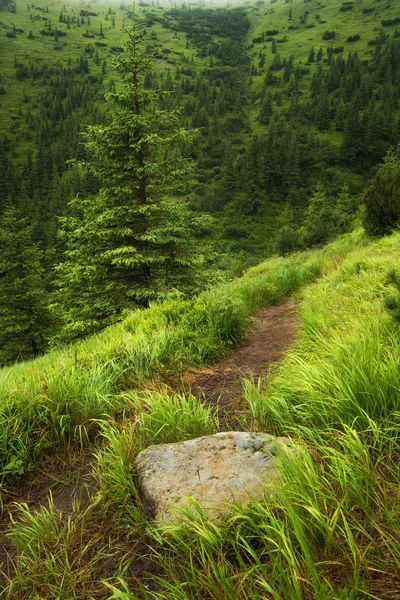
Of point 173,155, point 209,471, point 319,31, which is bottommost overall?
point 209,471

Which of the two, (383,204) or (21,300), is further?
(21,300)

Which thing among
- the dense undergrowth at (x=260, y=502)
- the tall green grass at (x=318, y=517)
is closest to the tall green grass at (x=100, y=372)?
the dense undergrowth at (x=260, y=502)

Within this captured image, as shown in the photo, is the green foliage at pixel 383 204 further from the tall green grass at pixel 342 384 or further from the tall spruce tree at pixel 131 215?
the tall green grass at pixel 342 384

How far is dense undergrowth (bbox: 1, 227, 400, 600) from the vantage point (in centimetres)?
139

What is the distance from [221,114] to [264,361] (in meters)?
132

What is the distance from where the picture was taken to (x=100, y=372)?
354 centimetres

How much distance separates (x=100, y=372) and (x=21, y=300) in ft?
78.9

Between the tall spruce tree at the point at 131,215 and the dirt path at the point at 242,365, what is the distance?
452cm

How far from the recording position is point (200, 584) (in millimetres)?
1464

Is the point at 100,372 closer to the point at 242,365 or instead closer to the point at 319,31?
the point at 242,365

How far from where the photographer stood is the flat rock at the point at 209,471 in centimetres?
185

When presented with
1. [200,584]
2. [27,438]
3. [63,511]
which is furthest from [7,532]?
[200,584]

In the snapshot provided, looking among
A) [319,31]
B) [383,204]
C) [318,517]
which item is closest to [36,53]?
[319,31]

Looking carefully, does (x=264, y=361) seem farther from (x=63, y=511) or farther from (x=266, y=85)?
(x=266, y=85)
